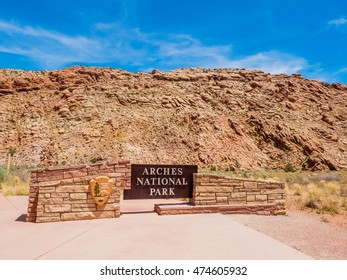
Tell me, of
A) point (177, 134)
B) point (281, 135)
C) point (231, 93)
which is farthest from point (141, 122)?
point (281, 135)

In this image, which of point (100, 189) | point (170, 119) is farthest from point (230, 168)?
point (100, 189)

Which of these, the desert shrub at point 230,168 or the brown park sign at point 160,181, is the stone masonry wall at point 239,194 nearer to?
the brown park sign at point 160,181

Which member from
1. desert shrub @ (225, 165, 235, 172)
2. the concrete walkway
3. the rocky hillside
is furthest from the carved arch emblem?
desert shrub @ (225, 165, 235, 172)

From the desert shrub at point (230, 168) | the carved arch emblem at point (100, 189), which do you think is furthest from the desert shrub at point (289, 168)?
the carved arch emblem at point (100, 189)

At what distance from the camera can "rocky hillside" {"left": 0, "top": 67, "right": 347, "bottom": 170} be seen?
38438 millimetres

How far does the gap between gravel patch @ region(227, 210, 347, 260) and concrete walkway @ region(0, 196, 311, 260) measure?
0.45 metres

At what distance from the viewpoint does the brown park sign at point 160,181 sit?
914 cm

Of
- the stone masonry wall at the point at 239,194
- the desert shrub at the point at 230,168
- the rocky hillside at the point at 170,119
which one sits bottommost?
the desert shrub at the point at 230,168

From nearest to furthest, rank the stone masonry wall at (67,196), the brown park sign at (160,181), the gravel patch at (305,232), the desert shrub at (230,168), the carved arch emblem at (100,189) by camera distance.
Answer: the gravel patch at (305,232) < the stone masonry wall at (67,196) < the carved arch emblem at (100,189) < the brown park sign at (160,181) < the desert shrub at (230,168)

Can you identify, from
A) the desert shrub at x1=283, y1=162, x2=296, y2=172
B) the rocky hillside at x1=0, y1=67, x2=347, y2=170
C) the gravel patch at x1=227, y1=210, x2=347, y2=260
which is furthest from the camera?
the rocky hillside at x1=0, y1=67, x2=347, y2=170

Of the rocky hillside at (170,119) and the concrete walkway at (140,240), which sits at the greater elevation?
the rocky hillside at (170,119)

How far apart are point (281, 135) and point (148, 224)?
3896cm

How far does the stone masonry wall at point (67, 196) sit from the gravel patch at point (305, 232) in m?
3.68

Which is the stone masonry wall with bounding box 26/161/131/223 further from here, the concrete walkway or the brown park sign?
the brown park sign
